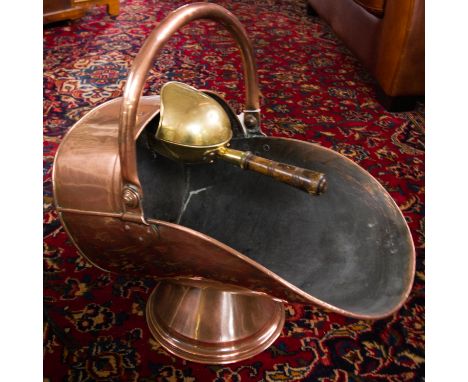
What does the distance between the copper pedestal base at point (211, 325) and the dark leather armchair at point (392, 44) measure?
1.17m

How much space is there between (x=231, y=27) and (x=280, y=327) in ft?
1.72

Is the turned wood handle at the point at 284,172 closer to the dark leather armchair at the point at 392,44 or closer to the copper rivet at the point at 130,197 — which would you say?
the copper rivet at the point at 130,197

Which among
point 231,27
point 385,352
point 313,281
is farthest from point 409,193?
point 231,27

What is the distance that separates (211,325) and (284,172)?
12.7 inches

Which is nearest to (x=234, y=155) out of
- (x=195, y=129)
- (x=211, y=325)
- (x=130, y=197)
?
(x=195, y=129)

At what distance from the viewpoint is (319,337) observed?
91 cm

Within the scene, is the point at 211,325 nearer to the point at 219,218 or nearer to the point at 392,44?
the point at 219,218

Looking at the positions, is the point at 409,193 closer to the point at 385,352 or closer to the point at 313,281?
the point at 385,352

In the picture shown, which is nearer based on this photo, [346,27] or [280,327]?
[280,327]

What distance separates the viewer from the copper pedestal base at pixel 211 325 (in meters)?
0.83

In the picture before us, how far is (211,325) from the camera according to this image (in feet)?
2.72

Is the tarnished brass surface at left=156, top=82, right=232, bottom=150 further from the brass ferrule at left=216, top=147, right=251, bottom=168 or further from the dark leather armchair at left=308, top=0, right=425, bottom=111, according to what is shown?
the dark leather armchair at left=308, top=0, right=425, bottom=111

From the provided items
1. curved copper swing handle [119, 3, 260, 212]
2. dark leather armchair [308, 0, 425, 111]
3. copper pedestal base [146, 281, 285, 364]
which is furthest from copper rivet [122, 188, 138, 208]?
dark leather armchair [308, 0, 425, 111]

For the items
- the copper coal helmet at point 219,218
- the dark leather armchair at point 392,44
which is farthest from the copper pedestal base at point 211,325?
the dark leather armchair at point 392,44
